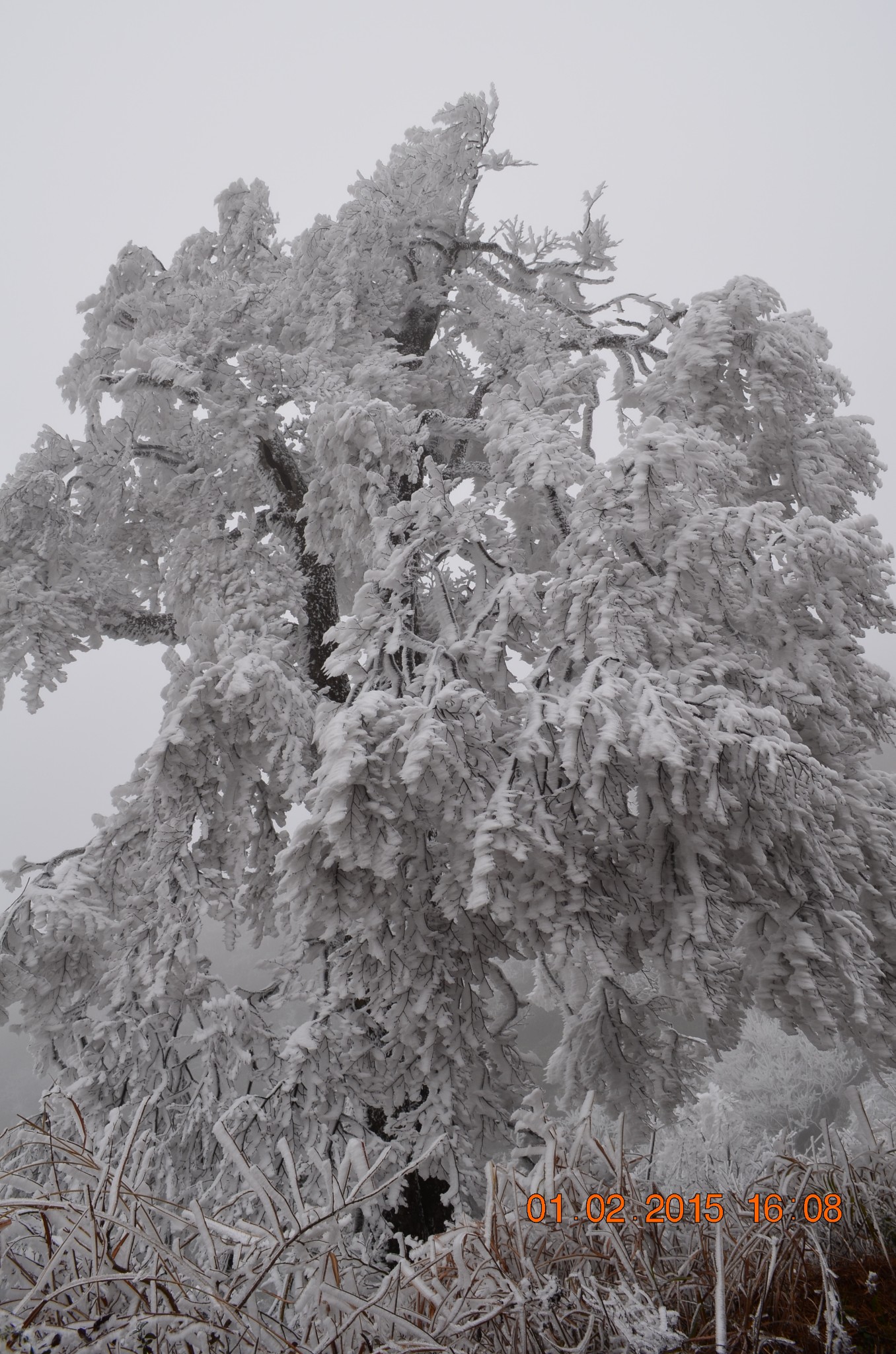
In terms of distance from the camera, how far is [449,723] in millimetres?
3410

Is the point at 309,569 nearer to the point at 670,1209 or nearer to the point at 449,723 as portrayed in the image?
the point at 449,723

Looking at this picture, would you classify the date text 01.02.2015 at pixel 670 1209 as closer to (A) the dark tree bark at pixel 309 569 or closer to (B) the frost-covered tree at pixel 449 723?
(B) the frost-covered tree at pixel 449 723

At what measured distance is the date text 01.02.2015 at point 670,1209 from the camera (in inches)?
81.3

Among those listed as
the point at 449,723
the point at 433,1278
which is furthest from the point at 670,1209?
the point at 449,723

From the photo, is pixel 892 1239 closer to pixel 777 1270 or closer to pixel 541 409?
pixel 777 1270

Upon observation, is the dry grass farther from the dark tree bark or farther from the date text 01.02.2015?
the dark tree bark

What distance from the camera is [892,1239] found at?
2.22 m

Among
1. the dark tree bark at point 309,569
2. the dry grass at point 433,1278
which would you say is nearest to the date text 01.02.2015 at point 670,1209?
the dry grass at point 433,1278

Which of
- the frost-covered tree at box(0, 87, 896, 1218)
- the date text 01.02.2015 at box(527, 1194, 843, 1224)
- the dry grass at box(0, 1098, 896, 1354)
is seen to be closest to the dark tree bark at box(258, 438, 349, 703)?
the frost-covered tree at box(0, 87, 896, 1218)

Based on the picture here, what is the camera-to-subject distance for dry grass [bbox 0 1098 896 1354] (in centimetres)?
151

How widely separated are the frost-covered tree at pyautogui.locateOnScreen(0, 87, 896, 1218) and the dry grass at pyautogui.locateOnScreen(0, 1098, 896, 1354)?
53.7 inches

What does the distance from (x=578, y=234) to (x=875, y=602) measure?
17.2 feet

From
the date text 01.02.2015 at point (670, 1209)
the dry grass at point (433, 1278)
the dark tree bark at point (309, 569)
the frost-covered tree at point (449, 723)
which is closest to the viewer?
the dry grass at point (433, 1278)

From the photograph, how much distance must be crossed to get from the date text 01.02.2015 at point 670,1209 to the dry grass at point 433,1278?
25 mm
